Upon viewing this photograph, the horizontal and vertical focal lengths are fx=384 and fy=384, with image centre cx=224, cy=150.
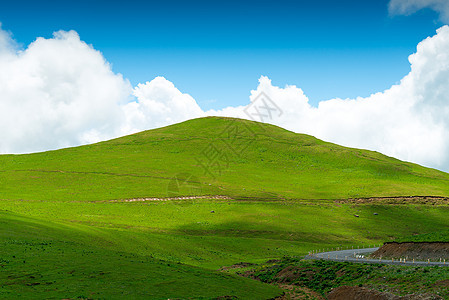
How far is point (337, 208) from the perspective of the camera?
107250mm

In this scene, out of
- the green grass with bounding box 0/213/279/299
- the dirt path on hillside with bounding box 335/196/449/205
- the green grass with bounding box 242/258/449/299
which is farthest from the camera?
the dirt path on hillside with bounding box 335/196/449/205

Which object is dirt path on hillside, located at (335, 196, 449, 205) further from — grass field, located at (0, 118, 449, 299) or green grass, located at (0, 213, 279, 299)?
green grass, located at (0, 213, 279, 299)

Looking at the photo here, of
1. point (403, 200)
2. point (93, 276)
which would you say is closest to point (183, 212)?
point (93, 276)

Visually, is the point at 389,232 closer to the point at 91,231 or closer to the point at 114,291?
the point at 91,231

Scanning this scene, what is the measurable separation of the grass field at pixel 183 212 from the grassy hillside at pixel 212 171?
1.95ft

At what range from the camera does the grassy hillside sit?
11776cm

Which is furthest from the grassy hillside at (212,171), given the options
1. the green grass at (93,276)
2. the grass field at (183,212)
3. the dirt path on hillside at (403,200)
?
the green grass at (93,276)

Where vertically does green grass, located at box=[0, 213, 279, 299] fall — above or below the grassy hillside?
below

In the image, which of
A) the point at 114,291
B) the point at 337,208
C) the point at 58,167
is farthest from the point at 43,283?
the point at 58,167

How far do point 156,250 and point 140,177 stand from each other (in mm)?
71454

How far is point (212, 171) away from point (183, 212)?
5174 cm

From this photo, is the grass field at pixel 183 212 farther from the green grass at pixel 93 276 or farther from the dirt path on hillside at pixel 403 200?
the dirt path on hillside at pixel 403 200

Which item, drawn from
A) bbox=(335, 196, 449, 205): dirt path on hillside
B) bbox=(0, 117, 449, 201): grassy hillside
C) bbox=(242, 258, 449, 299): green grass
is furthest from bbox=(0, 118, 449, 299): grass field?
bbox=(242, 258, 449, 299): green grass

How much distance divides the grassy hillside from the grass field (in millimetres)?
593
